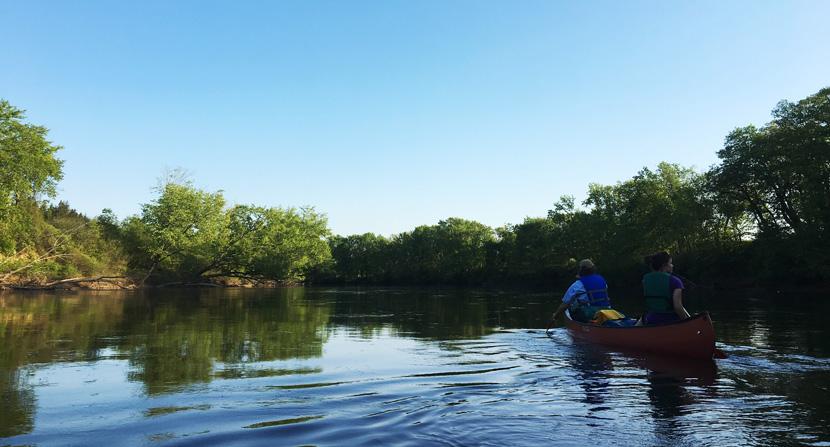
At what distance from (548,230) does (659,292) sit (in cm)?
6979

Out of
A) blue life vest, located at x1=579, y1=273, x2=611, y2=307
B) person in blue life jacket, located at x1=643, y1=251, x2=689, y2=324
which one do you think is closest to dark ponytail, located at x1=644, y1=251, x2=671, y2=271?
person in blue life jacket, located at x1=643, y1=251, x2=689, y2=324

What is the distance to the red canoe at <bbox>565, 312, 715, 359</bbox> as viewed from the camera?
9.20 metres

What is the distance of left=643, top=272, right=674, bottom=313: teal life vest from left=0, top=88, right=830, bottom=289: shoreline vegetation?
110 ft

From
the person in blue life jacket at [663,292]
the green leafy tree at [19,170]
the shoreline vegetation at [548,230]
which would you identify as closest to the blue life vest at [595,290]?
the person in blue life jacket at [663,292]

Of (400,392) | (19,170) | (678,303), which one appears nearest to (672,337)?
(678,303)

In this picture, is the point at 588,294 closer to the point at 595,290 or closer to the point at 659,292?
the point at 595,290

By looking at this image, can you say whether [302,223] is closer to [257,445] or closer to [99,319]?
[99,319]

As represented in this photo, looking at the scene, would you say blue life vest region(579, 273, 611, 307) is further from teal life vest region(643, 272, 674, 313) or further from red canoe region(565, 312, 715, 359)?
teal life vest region(643, 272, 674, 313)

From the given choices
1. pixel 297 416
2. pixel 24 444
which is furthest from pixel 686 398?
pixel 24 444

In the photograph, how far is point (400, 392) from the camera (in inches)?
281

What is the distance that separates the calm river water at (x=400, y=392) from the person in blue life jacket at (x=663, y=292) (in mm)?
1059

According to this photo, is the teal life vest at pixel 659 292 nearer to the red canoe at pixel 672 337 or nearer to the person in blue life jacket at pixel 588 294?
the red canoe at pixel 672 337

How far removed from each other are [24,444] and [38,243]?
46214mm

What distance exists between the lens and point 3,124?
33906 mm
